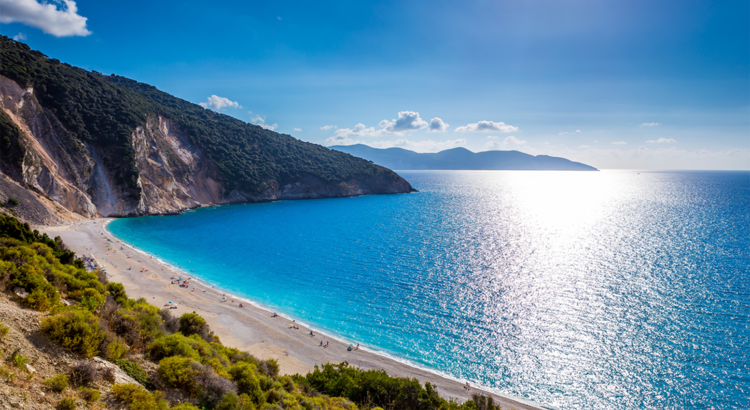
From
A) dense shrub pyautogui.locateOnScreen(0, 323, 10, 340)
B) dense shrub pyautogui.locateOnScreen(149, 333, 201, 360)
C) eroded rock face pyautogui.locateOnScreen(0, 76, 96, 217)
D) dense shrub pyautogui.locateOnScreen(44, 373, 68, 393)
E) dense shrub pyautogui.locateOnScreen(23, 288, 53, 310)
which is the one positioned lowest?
dense shrub pyautogui.locateOnScreen(149, 333, 201, 360)

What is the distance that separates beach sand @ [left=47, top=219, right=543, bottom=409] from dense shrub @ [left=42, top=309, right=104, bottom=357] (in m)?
13.5

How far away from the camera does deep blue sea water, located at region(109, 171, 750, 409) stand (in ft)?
67.4

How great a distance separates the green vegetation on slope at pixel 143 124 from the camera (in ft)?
202

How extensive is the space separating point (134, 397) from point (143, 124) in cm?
8800

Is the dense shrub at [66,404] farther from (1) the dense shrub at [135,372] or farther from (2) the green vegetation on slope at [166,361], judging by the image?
(1) the dense shrub at [135,372]

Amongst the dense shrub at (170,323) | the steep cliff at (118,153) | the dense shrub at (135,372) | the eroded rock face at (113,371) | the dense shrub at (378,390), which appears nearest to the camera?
the eroded rock face at (113,371)

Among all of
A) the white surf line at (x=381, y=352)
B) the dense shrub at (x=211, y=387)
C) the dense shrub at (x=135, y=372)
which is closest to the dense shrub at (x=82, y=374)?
the dense shrub at (x=135, y=372)

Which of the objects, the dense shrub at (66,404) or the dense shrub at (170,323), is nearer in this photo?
the dense shrub at (66,404)

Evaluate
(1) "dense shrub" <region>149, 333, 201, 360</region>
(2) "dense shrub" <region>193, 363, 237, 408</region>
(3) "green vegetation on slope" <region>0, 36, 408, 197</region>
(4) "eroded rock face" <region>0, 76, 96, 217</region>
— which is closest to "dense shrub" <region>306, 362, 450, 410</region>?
(2) "dense shrub" <region>193, 363, 237, 408</region>

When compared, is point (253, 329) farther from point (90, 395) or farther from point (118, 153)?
point (118, 153)

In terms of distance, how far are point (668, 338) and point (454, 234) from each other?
3630 centimetres

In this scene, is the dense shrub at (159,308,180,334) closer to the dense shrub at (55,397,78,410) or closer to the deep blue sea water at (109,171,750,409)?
the dense shrub at (55,397,78,410)

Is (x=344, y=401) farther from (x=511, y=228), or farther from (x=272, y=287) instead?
(x=511, y=228)

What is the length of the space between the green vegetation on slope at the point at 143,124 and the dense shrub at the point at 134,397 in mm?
63144
